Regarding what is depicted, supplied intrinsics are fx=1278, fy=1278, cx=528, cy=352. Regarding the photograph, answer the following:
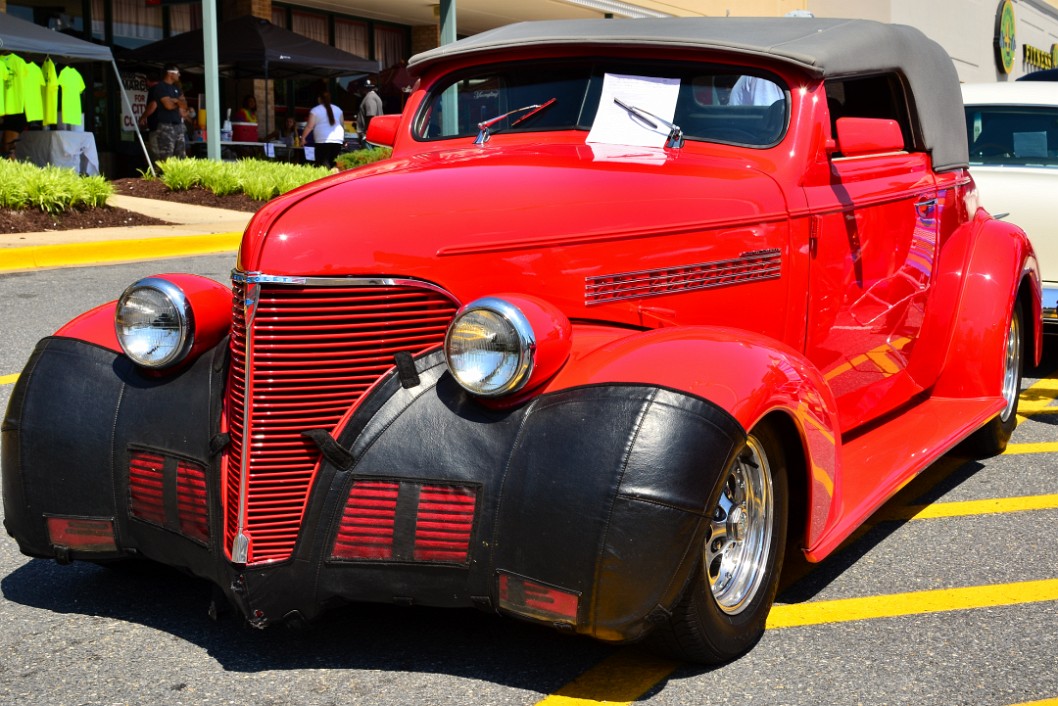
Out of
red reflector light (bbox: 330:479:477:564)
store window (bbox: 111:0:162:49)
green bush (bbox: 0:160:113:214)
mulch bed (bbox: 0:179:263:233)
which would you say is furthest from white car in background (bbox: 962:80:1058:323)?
store window (bbox: 111:0:162:49)

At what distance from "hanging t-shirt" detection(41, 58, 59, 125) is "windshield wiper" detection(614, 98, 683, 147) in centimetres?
1393

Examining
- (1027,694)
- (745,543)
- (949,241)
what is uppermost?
(949,241)

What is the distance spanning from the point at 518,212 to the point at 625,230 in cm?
33

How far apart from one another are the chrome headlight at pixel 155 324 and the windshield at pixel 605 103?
5.02ft

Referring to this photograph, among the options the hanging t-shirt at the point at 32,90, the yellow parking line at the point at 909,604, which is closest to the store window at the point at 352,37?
the hanging t-shirt at the point at 32,90

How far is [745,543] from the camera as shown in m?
3.52

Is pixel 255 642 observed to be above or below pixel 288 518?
below

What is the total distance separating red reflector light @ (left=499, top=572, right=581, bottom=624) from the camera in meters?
3.02

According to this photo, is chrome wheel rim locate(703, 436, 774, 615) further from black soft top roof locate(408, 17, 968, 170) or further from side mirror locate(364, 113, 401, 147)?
side mirror locate(364, 113, 401, 147)

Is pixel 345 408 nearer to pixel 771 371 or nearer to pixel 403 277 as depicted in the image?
pixel 403 277

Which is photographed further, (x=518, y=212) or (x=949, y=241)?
(x=949, y=241)

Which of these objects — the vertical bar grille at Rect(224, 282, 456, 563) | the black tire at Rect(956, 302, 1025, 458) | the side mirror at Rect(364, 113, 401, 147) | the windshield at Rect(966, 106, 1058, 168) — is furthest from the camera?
the windshield at Rect(966, 106, 1058, 168)

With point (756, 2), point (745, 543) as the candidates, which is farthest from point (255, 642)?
point (756, 2)

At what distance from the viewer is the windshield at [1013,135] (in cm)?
818
